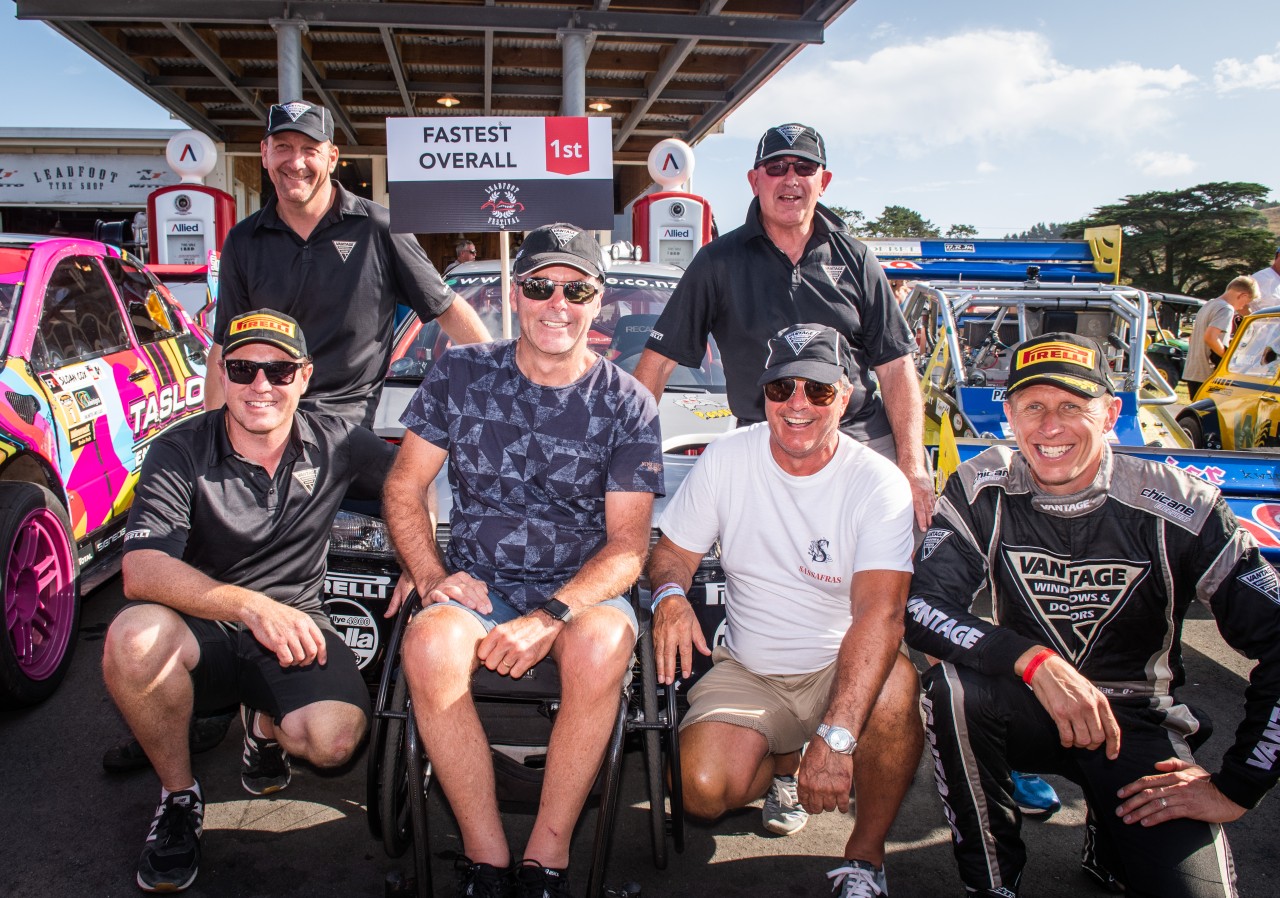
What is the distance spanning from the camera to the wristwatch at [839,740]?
2242mm

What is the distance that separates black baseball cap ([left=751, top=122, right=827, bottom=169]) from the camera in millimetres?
3215

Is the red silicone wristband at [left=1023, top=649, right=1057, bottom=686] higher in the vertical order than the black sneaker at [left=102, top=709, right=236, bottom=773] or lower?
higher

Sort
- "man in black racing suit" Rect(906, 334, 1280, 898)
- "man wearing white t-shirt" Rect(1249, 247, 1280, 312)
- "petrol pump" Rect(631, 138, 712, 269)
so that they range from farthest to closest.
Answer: "petrol pump" Rect(631, 138, 712, 269)
"man wearing white t-shirt" Rect(1249, 247, 1280, 312)
"man in black racing suit" Rect(906, 334, 1280, 898)

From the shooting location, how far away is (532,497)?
266 cm

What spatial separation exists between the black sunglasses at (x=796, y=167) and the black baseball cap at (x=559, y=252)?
90cm

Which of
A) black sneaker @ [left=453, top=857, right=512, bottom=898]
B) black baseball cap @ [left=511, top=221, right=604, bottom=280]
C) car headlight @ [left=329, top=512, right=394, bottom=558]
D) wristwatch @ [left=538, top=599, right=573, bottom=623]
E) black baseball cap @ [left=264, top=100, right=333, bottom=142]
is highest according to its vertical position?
black baseball cap @ [left=264, top=100, right=333, bottom=142]

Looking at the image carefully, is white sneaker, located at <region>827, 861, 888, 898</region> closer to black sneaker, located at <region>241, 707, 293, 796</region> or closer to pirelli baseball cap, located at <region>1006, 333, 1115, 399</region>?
pirelli baseball cap, located at <region>1006, 333, 1115, 399</region>

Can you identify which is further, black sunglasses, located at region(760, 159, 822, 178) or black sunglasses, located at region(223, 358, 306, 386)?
black sunglasses, located at region(760, 159, 822, 178)

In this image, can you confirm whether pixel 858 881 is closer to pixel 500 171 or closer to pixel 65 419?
pixel 500 171

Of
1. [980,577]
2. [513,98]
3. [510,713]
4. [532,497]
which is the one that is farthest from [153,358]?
[513,98]

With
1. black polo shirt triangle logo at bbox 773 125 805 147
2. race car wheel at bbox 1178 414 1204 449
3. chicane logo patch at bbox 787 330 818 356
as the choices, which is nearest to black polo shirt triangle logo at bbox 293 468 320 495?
chicane logo patch at bbox 787 330 818 356

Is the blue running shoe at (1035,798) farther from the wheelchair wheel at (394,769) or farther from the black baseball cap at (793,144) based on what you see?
the black baseball cap at (793,144)

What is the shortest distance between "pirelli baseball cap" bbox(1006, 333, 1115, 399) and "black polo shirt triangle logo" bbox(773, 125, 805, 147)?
1191mm

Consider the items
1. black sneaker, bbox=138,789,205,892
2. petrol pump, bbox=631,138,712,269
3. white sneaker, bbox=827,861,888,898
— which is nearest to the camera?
white sneaker, bbox=827,861,888,898
